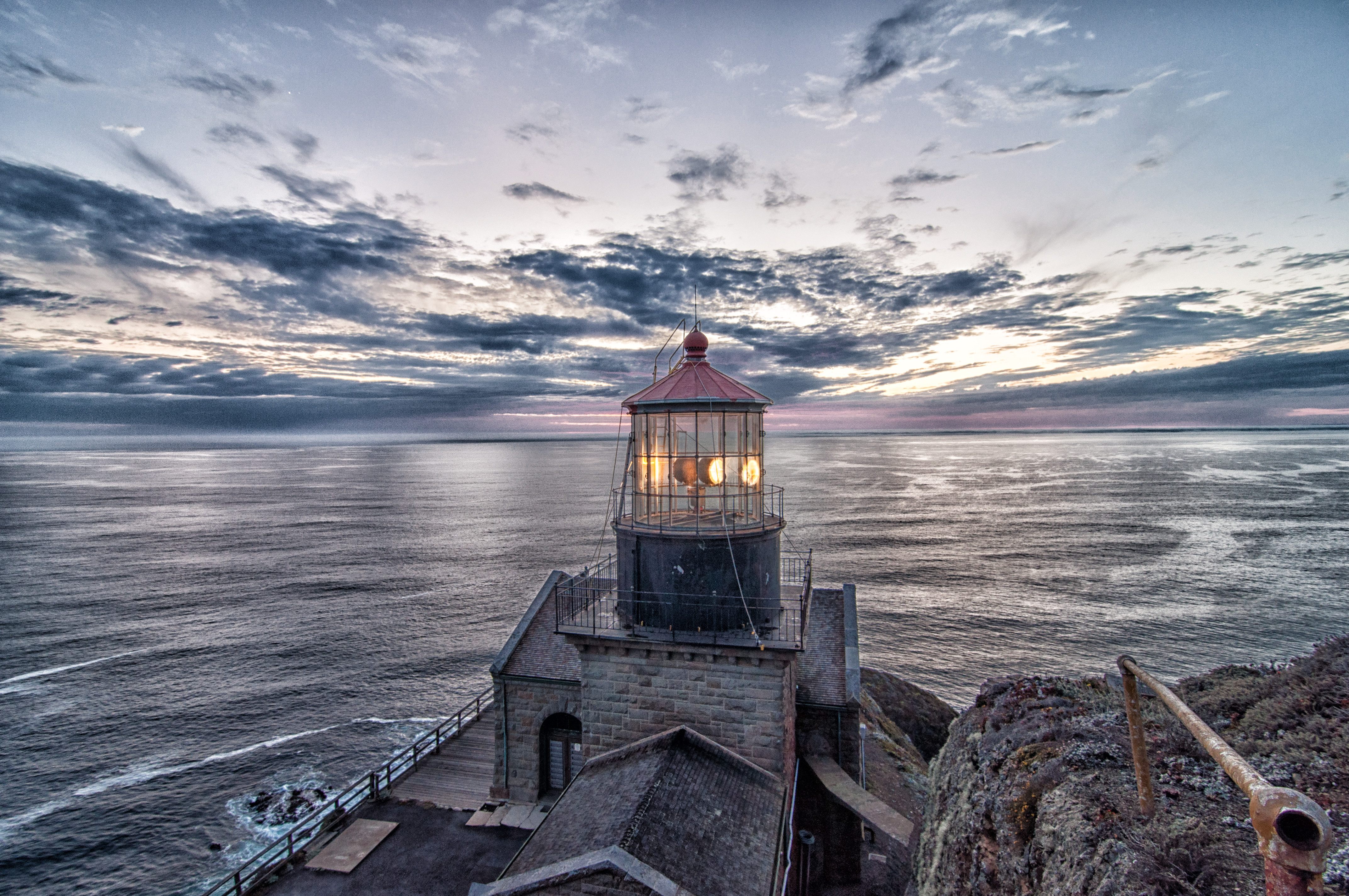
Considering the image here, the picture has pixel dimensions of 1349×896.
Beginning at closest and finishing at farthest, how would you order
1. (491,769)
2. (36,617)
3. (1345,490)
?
(491,769) < (36,617) < (1345,490)

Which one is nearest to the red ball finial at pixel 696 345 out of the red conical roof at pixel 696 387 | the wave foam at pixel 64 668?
the red conical roof at pixel 696 387

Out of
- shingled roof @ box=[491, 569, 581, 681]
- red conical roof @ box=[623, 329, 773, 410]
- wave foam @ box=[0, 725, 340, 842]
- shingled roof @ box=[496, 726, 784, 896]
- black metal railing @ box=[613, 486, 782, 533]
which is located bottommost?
wave foam @ box=[0, 725, 340, 842]

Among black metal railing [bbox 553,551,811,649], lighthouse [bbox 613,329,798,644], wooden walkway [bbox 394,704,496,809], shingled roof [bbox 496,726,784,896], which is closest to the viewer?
shingled roof [bbox 496,726,784,896]

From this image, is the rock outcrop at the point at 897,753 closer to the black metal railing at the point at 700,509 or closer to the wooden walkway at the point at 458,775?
the black metal railing at the point at 700,509

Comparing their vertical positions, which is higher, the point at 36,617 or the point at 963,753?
the point at 963,753

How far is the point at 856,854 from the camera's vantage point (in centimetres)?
1497

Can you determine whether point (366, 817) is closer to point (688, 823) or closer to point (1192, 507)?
point (688, 823)

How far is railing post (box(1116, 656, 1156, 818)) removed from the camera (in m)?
5.55

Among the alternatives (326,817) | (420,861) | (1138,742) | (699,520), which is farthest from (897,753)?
(326,817)

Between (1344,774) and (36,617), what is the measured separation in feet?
194

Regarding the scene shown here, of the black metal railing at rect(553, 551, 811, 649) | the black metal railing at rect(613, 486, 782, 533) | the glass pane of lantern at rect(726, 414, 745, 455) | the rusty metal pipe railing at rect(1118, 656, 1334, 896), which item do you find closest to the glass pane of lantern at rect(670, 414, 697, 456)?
the glass pane of lantern at rect(726, 414, 745, 455)

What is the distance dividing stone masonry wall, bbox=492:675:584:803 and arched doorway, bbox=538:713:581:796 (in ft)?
0.42

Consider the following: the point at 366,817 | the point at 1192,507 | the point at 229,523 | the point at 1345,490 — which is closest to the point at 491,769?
the point at 366,817

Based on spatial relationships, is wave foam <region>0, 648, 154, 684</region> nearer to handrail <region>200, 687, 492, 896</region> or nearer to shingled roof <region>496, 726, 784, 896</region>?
handrail <region>200, 687, 492, 896</region>
